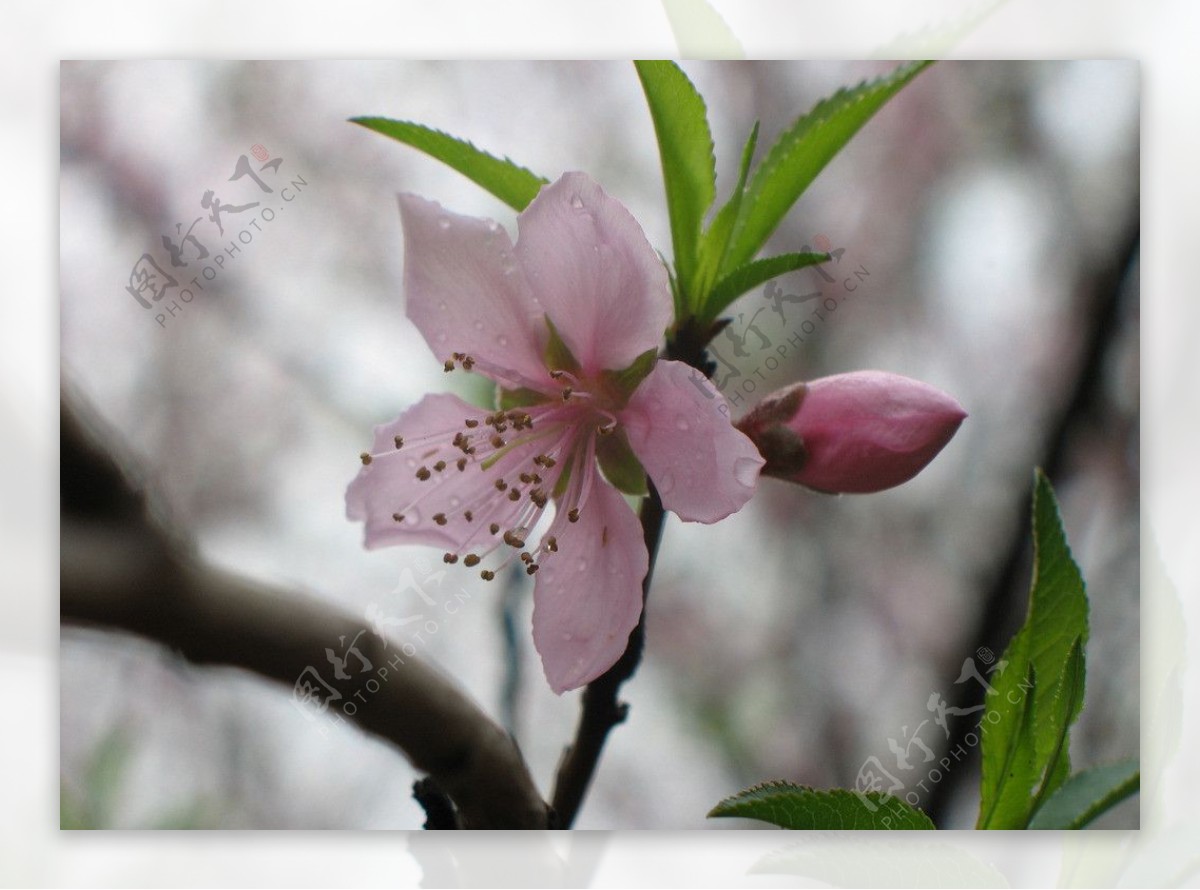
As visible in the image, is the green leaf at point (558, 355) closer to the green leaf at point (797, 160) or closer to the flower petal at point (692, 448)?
the flower petal at point (692, 448)

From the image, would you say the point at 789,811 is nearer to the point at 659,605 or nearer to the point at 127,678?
the point at 659,605

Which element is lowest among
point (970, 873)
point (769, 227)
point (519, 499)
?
point (970, 873)

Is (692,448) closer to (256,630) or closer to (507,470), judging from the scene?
(507,470)

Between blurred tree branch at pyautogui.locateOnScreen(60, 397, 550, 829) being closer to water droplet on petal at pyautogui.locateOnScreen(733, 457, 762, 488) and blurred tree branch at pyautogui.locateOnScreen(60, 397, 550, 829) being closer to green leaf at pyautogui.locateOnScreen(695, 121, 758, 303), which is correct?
water droplet on petal at pyautogui.locateOnScreen(733, 457, 762, 488)

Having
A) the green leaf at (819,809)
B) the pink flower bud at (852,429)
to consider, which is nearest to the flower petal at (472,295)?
the pink flower bud at (852,429)

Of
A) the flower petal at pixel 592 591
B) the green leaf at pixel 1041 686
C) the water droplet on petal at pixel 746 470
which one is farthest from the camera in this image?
the green leaf at pixel 1041 686

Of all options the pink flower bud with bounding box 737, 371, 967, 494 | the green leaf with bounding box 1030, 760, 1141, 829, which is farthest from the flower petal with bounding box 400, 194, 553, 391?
the green leaf with bounding box 1030, 760, 1141, 829

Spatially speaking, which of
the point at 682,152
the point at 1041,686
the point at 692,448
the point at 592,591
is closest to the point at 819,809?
the point at 1041,686

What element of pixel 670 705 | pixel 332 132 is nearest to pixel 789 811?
pixel 670 705
